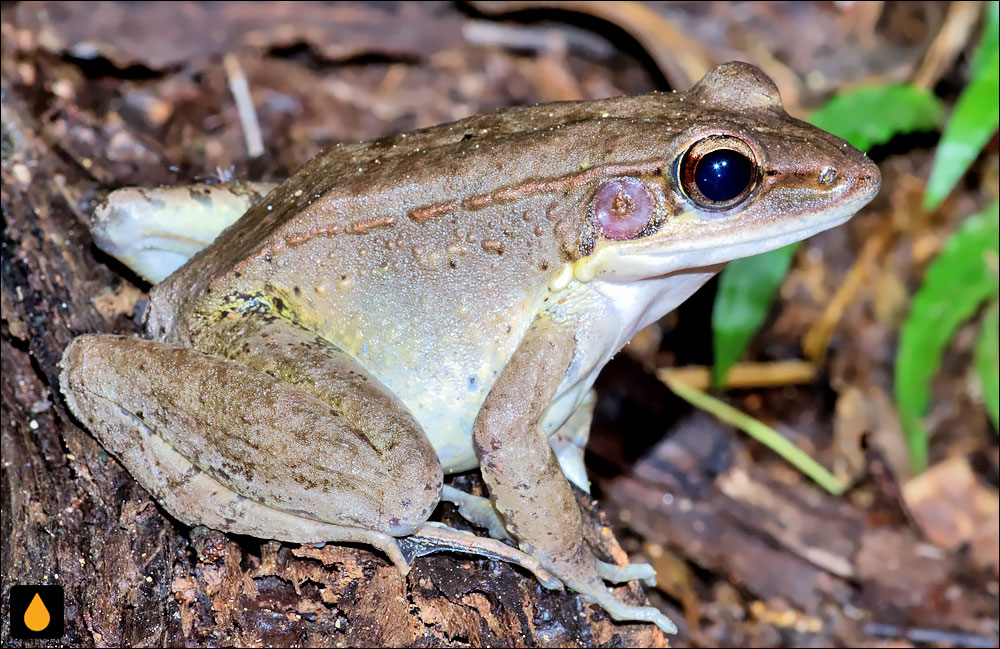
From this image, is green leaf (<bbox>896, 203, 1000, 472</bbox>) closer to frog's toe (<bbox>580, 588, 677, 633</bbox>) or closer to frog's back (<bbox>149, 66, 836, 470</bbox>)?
frog's back (<bbox>149, 66, 836, 470</bbox>)

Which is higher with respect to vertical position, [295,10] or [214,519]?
[295,10]

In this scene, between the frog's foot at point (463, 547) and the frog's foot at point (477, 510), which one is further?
the frog's foot at point (477, 510)

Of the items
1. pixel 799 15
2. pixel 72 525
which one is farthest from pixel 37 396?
pixel 799 15

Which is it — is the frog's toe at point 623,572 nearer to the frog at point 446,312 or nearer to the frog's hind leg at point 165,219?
the frog at point 446,312

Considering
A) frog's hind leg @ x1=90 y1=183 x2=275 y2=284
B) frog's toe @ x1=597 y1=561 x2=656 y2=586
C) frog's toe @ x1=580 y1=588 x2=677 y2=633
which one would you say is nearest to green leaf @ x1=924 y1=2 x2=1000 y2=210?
frog's toe @ x1=597 y1=561 x2=656 y2=586

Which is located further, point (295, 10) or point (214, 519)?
point (295, 10)

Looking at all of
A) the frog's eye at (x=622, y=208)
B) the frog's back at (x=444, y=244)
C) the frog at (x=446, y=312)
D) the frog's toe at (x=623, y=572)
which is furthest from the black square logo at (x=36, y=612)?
the frog's eye at (x=622, y=208)

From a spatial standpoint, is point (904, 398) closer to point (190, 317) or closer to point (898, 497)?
point (898, 497)
